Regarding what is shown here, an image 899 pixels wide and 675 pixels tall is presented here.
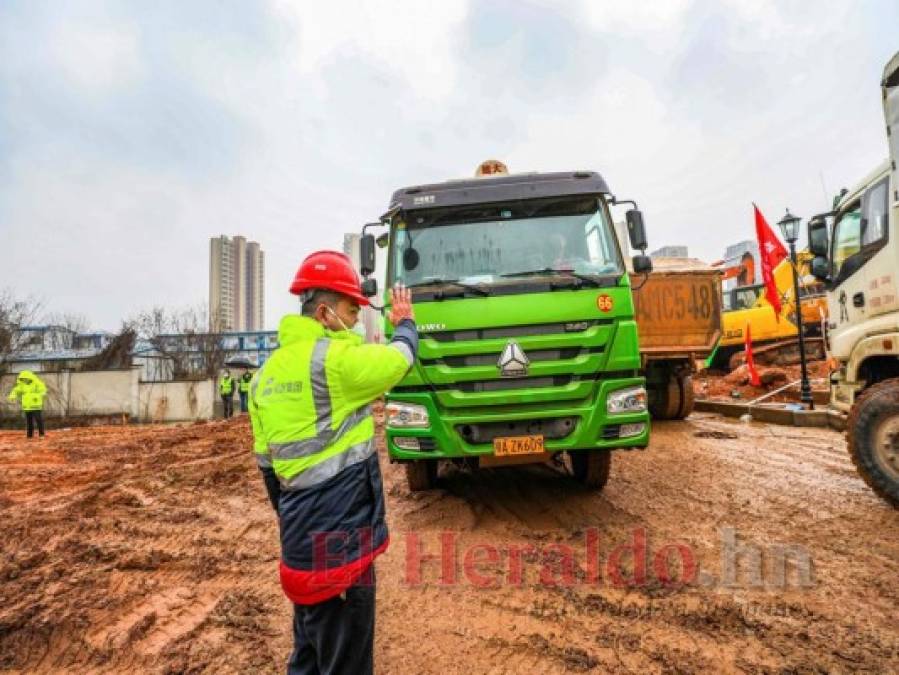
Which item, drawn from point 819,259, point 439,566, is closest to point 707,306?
point 819,259

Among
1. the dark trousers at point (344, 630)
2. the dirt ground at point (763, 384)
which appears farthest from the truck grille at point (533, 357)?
the dirt ground at point (763, 384)

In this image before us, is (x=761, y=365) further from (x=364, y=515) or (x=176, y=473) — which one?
(x=364, y=515)

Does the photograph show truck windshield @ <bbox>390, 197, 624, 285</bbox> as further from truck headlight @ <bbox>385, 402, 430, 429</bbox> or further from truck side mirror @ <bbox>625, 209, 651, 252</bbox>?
truck headlight @ <bbox>385, 402, 430, 429</bbox>

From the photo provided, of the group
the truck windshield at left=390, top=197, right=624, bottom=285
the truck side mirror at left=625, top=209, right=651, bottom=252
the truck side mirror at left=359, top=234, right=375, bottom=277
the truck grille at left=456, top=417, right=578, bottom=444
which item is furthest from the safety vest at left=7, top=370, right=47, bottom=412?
the truck side mirror at left=625, top=209, right=651, bottom=252

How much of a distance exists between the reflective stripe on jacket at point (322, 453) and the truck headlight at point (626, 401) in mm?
2405

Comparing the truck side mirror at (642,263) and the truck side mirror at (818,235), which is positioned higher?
the truck side mirror at (818,235)

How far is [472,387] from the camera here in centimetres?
387

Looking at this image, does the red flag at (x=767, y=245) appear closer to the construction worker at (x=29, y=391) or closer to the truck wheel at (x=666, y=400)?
the truck wheel at (x=666, y=400)

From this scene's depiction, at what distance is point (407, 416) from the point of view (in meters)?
3.89

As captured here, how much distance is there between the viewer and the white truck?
4.07 meters

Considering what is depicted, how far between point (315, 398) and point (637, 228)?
12.2 feet

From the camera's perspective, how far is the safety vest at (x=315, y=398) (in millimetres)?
1777

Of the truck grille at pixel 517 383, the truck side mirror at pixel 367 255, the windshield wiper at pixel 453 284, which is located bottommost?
the truck grille at pixel 517 383

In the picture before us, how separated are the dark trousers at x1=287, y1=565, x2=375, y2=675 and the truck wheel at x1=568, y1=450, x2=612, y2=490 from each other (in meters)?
3.07
